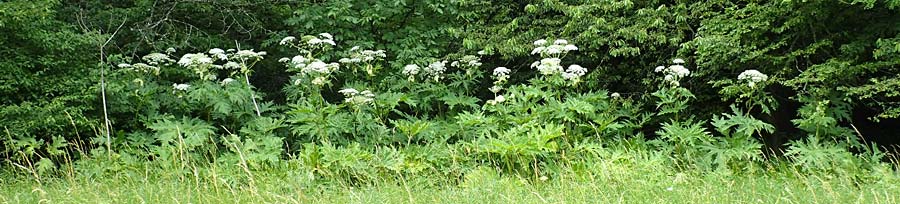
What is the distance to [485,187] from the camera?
14.3ft

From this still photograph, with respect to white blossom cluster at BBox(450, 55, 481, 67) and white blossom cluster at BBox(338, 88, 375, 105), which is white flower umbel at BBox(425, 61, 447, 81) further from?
white blossom cluster at BBox(338, 88, 375, 105)

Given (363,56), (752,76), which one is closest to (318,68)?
(363,56)

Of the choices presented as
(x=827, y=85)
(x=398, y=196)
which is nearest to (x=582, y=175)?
(x=398, y=196)

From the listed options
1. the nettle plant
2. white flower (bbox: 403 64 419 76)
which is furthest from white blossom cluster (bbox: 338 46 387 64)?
the nettle plant

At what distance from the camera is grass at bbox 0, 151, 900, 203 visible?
3789 millimetres

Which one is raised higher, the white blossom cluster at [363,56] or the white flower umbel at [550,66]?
the white flower umbel at [550,66]

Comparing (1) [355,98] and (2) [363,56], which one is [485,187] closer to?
(1) [355,98]

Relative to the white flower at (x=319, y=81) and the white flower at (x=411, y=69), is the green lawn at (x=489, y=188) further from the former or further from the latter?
the white flower at (x=411, y=69)

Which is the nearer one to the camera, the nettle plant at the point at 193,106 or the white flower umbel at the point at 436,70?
the nettle plant at the point at 193,106

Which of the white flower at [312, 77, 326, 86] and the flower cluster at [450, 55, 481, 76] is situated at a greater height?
the white flower at [312, 77, 326, 86]

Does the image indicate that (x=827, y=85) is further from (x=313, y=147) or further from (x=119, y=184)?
(x=119, y=184)

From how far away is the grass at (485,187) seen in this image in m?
3.79

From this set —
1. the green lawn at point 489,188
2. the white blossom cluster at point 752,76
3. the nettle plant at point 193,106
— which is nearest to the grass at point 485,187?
the green lawn at point 489,188

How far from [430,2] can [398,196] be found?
13.2 ft
